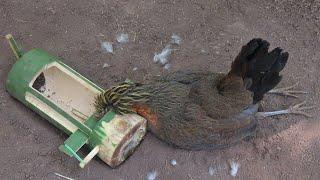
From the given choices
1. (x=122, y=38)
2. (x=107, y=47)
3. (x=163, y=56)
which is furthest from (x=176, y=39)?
(x=107, y=47)

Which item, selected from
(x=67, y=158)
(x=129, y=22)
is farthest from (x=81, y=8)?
(x=67, y=158)

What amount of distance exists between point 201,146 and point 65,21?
1.41 meters

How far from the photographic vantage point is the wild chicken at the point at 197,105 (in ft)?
9.84

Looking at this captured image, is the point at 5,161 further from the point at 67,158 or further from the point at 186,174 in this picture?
the point at 186,174

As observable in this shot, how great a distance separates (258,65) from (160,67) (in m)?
0.92

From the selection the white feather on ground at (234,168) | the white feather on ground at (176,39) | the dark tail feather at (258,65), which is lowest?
the white feather on ground at (234,168)

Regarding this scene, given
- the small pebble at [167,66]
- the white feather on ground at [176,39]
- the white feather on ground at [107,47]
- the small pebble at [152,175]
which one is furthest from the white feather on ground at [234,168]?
the white feather on ground at [107,47]

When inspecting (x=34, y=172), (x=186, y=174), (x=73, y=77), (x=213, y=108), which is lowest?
(x=186, y=174)

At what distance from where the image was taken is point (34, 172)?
3092mm

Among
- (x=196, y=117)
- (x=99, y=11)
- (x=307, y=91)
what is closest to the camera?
(x=196, y=117)

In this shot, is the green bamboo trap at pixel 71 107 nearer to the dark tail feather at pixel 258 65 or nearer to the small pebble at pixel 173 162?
the small pebble at pixel 173 162

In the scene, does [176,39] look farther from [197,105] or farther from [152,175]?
[152,175]

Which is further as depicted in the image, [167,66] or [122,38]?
[122,38]

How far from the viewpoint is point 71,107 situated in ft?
10.8
